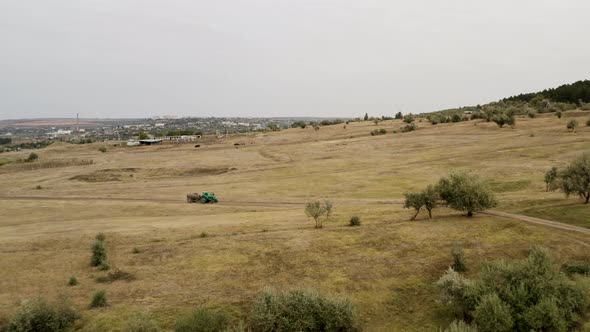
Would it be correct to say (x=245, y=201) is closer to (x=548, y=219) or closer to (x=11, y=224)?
(x=11, y=224)

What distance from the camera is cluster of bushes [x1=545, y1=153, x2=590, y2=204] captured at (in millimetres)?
46812

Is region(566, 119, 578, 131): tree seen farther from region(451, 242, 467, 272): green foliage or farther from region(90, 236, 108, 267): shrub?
region(90, 236, 108, 267): shrub

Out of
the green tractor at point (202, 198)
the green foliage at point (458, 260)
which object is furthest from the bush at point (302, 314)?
the green tractor at point (202, 198)

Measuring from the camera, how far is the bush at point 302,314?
28984 mm

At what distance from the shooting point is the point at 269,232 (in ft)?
153

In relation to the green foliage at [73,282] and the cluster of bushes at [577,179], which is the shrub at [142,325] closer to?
the green foliage at [73,282]

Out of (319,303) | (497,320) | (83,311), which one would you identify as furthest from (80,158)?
(497,320)

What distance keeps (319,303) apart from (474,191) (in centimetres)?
2540

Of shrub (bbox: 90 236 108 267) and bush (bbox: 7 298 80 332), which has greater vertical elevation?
shrub (bbox: 90 236 108 267)

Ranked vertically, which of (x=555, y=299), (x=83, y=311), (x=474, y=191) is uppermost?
(x=474, y=191)

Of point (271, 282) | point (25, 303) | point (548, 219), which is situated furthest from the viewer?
point (548, 219)

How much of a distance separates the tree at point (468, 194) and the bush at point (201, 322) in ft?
98.7

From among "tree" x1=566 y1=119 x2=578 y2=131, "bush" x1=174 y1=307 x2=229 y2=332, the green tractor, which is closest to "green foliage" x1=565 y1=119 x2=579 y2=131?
"tree" x1=566 y1=119 x2=578 y2=131

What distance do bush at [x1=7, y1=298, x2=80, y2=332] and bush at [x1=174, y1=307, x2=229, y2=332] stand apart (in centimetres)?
809
